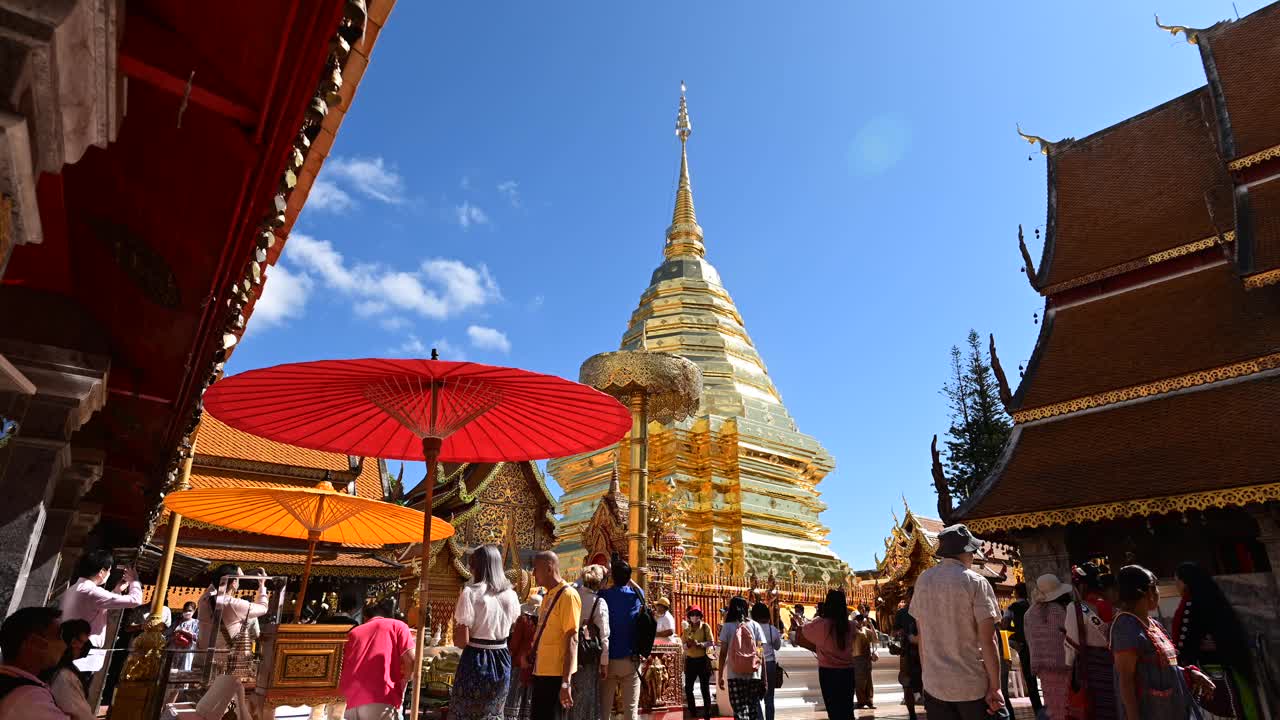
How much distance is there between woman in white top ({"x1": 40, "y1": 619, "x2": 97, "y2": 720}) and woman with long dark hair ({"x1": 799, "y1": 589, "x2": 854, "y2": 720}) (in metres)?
4.39

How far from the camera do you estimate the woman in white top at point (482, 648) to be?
397cm

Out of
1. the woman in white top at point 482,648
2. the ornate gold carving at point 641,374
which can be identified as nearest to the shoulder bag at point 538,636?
the woman in white top at point 482,648

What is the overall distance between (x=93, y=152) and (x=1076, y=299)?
36.7 feet

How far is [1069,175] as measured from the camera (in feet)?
39.7

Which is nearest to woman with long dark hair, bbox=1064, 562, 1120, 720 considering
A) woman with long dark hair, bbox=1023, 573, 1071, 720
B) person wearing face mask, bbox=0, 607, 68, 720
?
woman with long dark hair, bbox=1023, 573, 1071, 720

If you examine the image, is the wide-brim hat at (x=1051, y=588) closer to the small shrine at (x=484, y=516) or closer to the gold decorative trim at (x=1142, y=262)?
the gold decorative trim at (x=1142, y=262)

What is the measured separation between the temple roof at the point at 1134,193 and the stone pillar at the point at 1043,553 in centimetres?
400

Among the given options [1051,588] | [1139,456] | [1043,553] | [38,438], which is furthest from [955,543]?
[1139,456]

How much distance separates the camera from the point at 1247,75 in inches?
397

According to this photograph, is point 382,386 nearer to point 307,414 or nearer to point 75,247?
point 307,414

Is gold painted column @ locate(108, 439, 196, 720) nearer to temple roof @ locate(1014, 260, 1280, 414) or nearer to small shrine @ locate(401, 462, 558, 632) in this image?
small shrine @ locate(401, 462, 558, 632)

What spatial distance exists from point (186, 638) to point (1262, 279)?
11.0 metres

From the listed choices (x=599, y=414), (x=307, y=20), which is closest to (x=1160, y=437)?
(x=599, y=414)

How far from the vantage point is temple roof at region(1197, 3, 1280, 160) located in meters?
9.12
